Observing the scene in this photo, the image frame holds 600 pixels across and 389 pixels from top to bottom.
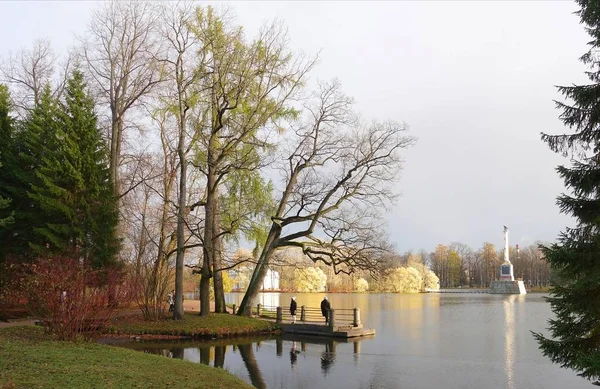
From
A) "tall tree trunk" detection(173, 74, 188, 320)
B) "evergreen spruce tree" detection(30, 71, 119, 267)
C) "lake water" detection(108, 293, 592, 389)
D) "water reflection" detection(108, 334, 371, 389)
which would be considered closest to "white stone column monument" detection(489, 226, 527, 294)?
"lake water" detection(108, 293, 592, 389)

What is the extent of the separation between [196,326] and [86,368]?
13.9 meters

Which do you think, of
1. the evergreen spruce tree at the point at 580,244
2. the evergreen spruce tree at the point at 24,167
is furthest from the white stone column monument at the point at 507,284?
the evergreen spruce tree at the point at 580,244

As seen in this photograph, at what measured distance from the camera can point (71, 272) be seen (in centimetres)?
1444

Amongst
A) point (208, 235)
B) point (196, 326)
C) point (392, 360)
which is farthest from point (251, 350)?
point (208, 235)

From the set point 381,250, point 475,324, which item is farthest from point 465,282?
point 381,250

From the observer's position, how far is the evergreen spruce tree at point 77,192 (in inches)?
883

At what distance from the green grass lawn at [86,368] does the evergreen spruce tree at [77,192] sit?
10234 mm

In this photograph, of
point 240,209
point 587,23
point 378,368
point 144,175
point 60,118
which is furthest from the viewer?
point 144,175

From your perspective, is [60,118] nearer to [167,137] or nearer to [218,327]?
[167,137]

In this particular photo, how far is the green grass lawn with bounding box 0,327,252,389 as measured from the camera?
8.19 metres

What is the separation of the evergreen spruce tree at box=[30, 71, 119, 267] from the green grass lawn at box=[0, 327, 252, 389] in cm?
1023

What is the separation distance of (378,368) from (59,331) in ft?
31.2

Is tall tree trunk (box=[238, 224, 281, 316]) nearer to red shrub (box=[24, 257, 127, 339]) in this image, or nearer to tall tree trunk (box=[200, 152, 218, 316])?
tall tree trunk (box=[200, 152, 218, 316])

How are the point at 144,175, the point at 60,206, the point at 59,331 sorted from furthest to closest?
the point at 144,175
the point at 60,206
the point at 59,331
